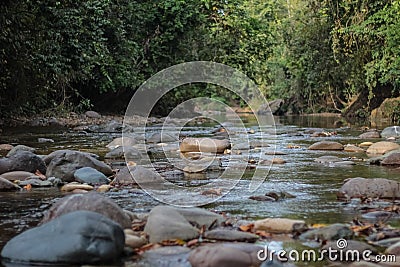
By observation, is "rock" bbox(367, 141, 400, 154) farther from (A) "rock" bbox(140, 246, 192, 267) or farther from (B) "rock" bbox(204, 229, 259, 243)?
(A) "rock" bbox(140, 246, 192, 267)

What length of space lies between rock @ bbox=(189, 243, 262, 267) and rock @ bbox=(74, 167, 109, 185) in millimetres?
2278

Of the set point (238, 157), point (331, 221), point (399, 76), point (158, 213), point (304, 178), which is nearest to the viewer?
point (158, 213)

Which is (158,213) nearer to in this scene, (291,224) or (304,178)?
(291,224)

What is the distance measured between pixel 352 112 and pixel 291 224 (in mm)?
16296

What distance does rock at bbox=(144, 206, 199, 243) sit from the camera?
2707mm

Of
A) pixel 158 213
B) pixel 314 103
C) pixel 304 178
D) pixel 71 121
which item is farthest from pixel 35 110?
pixel 314 103

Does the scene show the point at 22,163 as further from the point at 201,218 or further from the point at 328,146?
the point at 328,146

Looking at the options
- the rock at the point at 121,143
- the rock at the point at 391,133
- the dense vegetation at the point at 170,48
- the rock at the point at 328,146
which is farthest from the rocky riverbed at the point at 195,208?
the dense vegetation at the point at 170,48

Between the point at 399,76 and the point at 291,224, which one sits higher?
the point at 399,76

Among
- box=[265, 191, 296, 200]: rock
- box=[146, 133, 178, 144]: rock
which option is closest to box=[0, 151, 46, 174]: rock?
box=[265, 191, 296, 200]: rock

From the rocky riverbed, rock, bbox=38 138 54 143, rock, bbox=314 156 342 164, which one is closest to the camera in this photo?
the rocky riverbed

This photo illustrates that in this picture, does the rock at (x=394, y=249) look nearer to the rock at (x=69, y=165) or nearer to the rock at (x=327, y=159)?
the rock at (x=69, y=165)

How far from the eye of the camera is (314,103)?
23688mm

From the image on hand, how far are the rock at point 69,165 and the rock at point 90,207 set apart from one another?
1.76m
